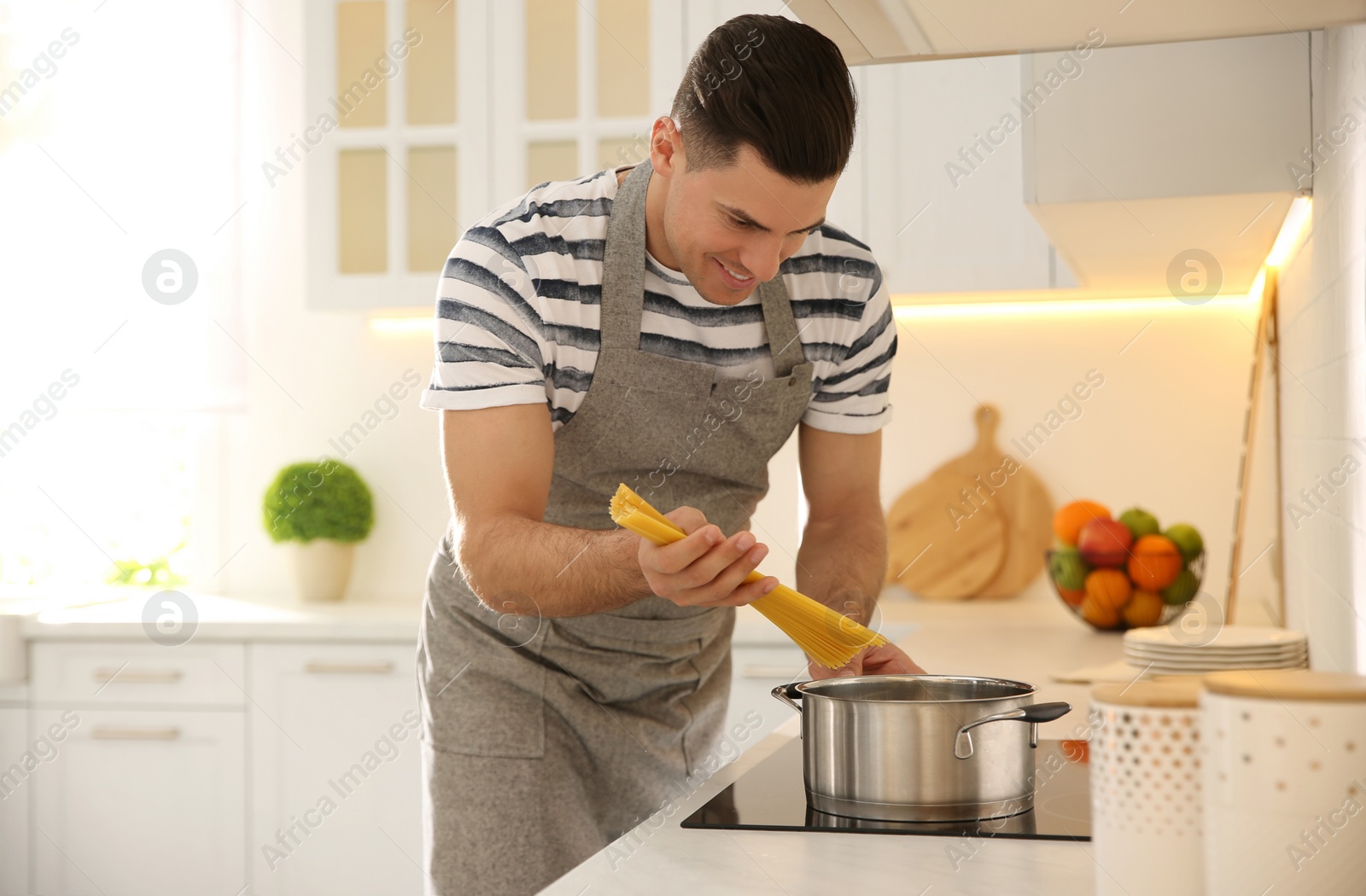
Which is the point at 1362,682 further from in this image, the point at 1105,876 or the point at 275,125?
the point at 275,125

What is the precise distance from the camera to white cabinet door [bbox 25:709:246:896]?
2367 millimetres

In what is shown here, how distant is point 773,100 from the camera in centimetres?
103

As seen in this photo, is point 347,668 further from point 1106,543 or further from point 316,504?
point 1106,543

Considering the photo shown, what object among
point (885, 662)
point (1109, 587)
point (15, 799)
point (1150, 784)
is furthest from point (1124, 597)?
point (15, 799)

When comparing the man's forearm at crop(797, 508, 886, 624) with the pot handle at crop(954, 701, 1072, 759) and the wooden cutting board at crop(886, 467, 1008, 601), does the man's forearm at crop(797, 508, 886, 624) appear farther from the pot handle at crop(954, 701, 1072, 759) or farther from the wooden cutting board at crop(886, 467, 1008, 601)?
the wooden cutting board at crop(886, 467, 1008, 601)

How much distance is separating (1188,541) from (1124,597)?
14 centimetres

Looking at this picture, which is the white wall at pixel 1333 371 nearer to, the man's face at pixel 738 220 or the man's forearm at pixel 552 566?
the man's face at pixel 738 220

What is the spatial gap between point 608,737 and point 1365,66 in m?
0.89

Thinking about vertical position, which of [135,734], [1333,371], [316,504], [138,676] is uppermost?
[1333,371]

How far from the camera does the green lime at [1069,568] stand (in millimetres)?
2049

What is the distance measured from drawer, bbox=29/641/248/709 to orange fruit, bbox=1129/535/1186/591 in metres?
1.61

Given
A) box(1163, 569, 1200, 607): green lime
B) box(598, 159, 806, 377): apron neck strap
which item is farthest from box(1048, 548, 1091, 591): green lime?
box(598, 159, 806, 377): apron neck strap

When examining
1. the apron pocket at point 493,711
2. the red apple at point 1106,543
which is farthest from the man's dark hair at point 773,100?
the red apple at point 1106,543

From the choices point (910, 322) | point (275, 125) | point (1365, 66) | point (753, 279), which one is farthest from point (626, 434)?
point (275, 125)
